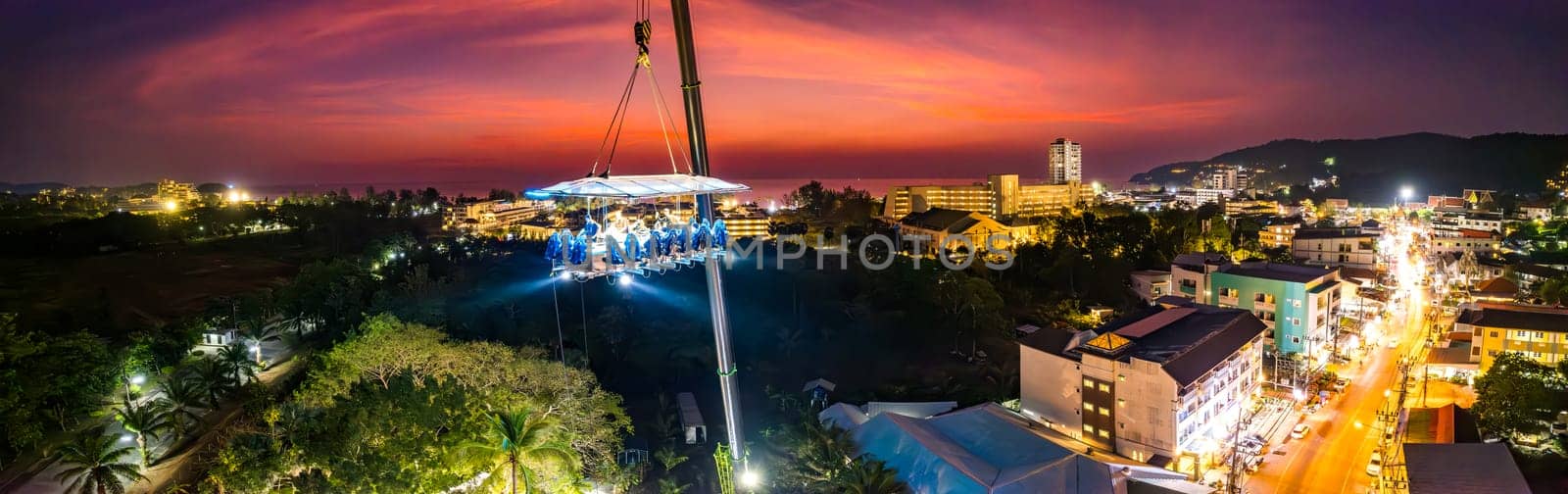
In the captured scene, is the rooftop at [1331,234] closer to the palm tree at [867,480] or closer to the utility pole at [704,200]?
the palm tree at [867,480]

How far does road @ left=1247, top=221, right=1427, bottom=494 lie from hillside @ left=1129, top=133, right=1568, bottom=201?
6726 cm

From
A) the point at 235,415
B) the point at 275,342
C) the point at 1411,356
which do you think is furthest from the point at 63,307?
the point at 1411,356

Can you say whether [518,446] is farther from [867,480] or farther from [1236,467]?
[1236,467]

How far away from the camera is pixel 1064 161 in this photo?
8062 centimetres

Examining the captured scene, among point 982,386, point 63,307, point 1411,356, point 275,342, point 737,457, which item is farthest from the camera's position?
point 63,307

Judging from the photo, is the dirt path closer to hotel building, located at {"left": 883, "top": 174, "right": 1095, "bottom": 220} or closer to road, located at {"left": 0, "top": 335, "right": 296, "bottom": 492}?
road, located at {"left": 0, "top": 335, "right": 296, "bottom": 492}

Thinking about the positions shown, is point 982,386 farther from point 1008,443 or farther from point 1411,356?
point 1411,356

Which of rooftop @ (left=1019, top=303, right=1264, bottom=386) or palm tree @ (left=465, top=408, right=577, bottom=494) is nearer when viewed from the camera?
palm tree @ (left=465, top=408, right=577, bottom=494)

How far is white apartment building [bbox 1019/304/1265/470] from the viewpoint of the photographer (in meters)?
13.8

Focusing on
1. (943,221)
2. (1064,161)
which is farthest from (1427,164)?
(943,221)

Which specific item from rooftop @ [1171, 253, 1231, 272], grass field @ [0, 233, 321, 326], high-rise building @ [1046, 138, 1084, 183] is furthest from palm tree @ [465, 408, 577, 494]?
high-rise building @ [1046, 138, 1084, 183]

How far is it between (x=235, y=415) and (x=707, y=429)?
11.5m

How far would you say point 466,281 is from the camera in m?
25.5

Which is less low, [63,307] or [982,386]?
[63,307]
